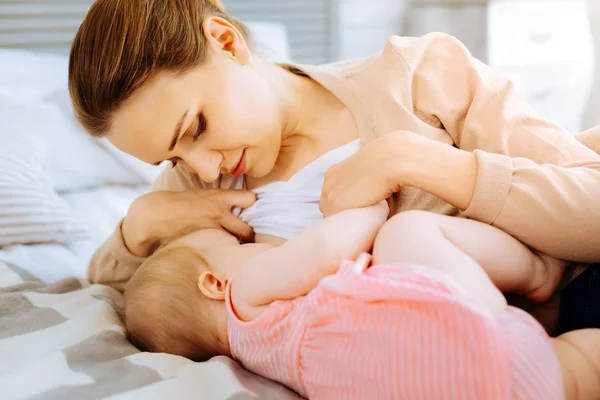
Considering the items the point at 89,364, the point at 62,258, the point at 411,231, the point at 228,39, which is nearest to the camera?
the point at 411,231

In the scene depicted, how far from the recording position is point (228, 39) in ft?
3.91

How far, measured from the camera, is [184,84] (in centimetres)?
107

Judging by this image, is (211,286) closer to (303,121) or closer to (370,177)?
(370,177)

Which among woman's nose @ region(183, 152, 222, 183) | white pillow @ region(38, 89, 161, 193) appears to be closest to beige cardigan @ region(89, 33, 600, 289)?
woman's nose @ region(183, 152, 222, 183)

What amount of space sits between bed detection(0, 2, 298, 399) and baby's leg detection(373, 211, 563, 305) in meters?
0.26

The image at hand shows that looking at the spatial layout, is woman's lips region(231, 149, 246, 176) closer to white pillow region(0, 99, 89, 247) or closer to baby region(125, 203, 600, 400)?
baby region(125, 203, 600, 400)

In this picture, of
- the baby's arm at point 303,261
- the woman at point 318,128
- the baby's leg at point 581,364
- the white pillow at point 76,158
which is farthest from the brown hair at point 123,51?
the white pillow at point 76,158

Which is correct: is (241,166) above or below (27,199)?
above

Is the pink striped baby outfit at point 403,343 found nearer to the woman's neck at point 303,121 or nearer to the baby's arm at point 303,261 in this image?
the baby's arm at point 303,261

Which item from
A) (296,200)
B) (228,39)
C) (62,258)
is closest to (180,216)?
(296,200)

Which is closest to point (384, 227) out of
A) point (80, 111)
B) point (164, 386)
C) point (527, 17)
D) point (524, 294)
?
point (524, 294)

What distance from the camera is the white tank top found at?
120cm

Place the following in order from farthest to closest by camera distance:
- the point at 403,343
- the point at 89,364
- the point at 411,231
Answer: the point at 89,364 < the point at 411,231 < the point at 403,343

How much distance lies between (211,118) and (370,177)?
31 centimetres
